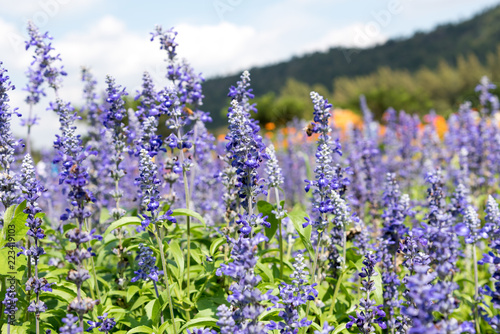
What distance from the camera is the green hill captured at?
249 feet

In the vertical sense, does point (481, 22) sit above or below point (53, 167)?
above

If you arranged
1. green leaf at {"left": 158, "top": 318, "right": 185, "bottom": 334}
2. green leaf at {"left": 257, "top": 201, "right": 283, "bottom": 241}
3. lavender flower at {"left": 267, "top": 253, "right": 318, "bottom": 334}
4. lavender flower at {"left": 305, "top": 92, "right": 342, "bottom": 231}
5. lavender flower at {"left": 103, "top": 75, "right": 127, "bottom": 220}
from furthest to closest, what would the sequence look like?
lavender flower at {"left": 103, "top": 75, "right": 127, "bottom": 220}, green leaf at {"left": 257, "top": 201, "right": 283, "bottom": 241}, lavender flower at {"left": 305, "top": 92, "right": 342, "bottom": 231}, green leaf at {"left": 158, "top": 318, "right": 185, "bottom": 334}, lavender flower at {"left": 267, "top": 253, "right": 318, "bottom": 334}

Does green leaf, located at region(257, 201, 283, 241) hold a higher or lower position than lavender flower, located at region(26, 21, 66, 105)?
lower

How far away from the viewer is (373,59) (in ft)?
272

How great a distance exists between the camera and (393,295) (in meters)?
4.31

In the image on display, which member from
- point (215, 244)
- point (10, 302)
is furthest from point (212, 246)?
point (10, 302)

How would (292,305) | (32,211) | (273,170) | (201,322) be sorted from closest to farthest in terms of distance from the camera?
(292,305) → (32,211) → (201,322) → (273,170)

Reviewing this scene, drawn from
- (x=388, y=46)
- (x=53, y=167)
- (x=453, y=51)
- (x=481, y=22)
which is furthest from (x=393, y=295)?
(x=481, y=22)

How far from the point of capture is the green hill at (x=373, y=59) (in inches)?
2990

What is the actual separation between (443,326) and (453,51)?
81.3 metres

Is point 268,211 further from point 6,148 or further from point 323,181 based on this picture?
point 6,148

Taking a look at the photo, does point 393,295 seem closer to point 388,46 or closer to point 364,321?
point 364,321

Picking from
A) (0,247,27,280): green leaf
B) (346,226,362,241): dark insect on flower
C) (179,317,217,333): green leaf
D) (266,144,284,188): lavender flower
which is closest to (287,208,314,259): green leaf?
(266,144,284,188): lavender flower

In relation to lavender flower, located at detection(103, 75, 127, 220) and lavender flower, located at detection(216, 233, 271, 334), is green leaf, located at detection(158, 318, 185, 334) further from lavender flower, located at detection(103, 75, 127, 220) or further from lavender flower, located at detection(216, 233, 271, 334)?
lavender flower, located at detection(103, 75, 127, 220)
